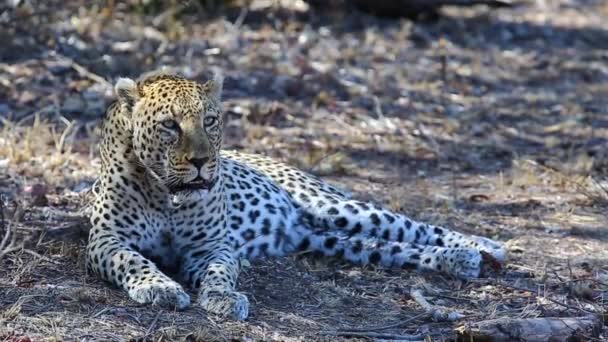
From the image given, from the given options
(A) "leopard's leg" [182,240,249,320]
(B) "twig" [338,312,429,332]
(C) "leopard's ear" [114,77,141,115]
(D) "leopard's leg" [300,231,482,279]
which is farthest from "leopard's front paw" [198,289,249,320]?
(D) "leopard's leg" [300,231,482,279]

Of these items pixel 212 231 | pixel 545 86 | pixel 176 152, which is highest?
pixel 176 152

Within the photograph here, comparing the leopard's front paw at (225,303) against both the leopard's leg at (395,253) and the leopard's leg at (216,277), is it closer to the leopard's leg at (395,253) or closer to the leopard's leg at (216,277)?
the leopard's leg at (216,277)

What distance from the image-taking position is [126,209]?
286 inches

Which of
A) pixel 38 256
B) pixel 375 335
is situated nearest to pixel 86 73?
pixel 38 256

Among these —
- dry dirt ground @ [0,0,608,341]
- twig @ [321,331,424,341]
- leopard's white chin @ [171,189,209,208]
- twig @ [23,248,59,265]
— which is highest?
leopard's white chin @ [171,189,209,208]

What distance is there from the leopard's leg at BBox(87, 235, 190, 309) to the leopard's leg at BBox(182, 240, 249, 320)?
0.16 metres

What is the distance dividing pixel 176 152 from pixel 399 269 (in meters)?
1.99

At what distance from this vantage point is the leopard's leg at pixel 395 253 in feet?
25.6

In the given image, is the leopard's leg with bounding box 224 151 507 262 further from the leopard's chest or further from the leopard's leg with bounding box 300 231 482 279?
the leopard's chest

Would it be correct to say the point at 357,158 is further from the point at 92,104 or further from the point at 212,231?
the point at 212,231

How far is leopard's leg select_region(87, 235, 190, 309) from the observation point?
21.4ft

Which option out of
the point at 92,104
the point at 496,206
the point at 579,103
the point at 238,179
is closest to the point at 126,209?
the point at 238,179

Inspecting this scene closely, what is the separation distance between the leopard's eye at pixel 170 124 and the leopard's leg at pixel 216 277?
2.79 feet

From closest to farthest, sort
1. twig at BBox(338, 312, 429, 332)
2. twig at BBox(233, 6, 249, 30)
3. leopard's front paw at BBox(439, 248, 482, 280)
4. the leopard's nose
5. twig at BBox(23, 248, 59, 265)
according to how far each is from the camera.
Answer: twig at BBox(338, 312, 429, 332), the leopard's nose, twig at BBox(23, 248, 59, 265), leopard's front paw at BBox(439, 248, 482, 280), twig at BBox(233, 6, 249, 30)
